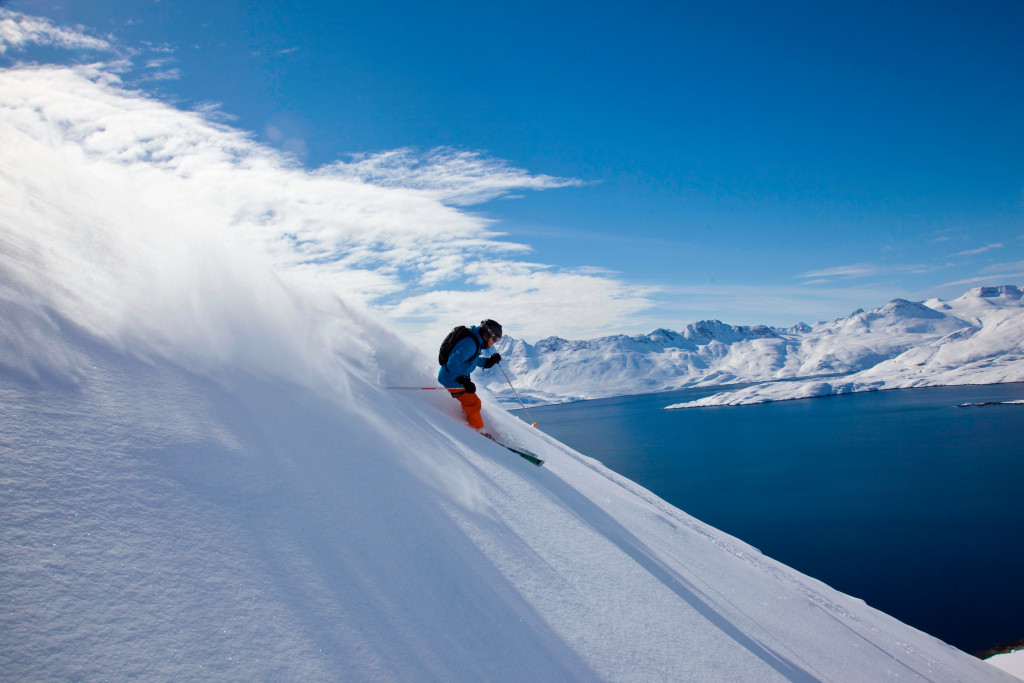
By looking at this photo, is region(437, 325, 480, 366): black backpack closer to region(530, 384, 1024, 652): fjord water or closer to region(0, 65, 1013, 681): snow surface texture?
region(0, 65, 1013, 681): snow surface texture

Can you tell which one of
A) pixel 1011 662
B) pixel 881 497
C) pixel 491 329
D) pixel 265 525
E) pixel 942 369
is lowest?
pixel 881 497

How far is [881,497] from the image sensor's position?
2973 centimetres

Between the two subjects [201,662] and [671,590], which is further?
[671,590]

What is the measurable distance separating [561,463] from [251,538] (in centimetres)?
512

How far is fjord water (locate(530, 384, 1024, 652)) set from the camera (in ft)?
56.5

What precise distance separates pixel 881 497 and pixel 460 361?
34.6 m

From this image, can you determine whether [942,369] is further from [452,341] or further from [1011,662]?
[452,341]

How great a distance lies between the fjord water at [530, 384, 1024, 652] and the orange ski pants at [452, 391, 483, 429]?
1698cm

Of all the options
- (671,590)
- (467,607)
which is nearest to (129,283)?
(467,607)

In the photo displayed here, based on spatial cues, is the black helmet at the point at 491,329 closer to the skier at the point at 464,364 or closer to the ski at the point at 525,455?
the skier at the point at 464,364

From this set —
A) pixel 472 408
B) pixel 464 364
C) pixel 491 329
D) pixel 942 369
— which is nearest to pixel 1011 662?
pixel 472 408

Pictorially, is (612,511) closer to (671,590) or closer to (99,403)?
(671,590)

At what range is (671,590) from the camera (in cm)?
402

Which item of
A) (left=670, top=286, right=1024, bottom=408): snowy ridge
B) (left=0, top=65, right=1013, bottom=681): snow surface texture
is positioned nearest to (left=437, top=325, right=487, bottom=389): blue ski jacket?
(left=0, top=65, right=1013, bottom=681): snow surface texture
